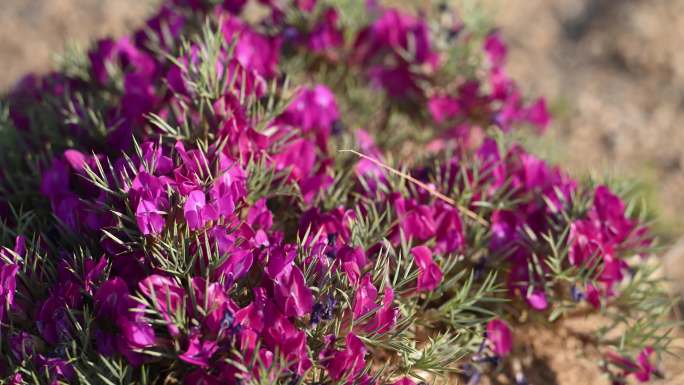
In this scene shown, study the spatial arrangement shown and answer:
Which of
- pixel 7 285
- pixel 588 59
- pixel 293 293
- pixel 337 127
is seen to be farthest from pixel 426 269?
pixel 588 59

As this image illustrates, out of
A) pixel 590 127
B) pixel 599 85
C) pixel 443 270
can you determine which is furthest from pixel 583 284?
pixel 599 85

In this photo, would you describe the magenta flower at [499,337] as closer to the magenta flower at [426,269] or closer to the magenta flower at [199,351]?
the magenta flower at [426,269]

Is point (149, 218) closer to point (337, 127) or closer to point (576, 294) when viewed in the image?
point (337, 127)

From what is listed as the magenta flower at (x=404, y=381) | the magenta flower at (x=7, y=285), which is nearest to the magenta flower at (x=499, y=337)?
the magenta flower at (x=404, y=381)

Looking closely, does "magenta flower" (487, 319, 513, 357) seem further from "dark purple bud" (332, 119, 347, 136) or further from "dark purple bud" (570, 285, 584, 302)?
"dark purple bud" (332, 119, 347, 136)

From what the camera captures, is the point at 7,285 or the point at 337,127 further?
the point at 337,127

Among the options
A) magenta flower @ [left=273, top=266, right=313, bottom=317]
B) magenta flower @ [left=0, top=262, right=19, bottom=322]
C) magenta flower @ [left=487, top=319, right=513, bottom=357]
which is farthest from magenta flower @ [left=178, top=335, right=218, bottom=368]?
magenta flower @ [left=487, top=319, right=513, bottom=357]
